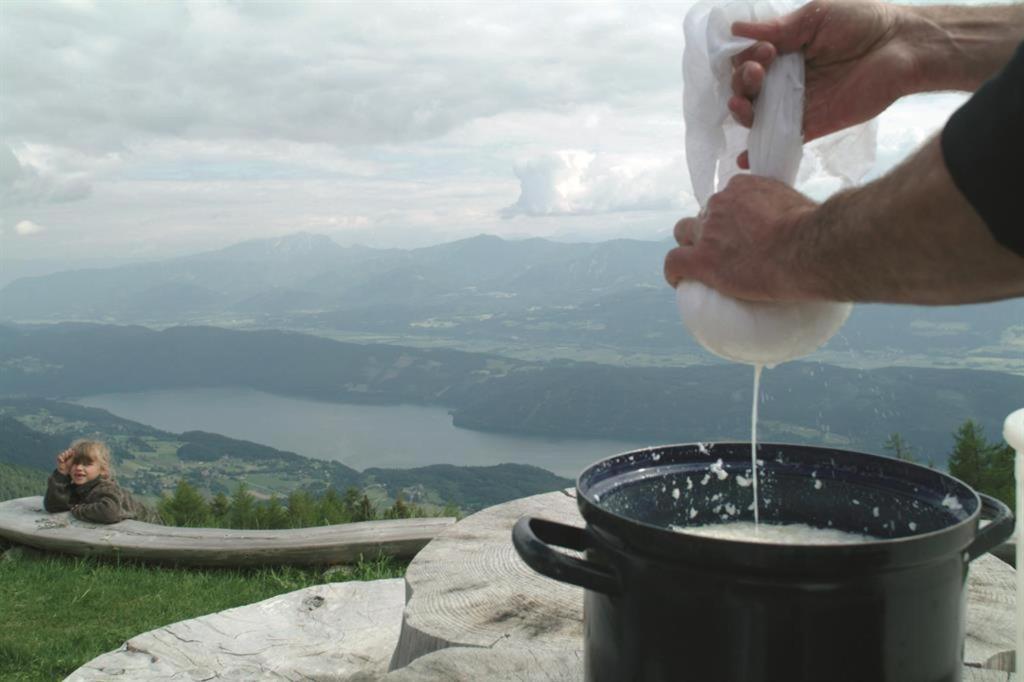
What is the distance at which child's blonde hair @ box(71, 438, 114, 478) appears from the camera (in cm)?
621

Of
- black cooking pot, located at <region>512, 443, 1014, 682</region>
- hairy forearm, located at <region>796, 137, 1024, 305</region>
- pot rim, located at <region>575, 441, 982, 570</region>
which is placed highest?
hairy forearm, located at <region>796, 137, 1024, 305</region>

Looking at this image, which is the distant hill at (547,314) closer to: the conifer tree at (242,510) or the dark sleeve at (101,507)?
the conifer tree at (242,510)

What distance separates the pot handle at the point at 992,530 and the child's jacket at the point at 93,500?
585 centimetres

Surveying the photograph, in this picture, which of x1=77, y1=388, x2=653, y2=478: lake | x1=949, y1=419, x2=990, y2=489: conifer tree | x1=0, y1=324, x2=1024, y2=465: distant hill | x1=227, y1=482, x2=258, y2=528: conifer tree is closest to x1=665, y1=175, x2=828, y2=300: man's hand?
x1=0, y1=324, x2=1024, y2=465: distant hill

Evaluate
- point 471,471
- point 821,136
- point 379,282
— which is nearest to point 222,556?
point 821,136

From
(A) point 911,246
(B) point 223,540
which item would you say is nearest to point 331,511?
(B) point 223,540

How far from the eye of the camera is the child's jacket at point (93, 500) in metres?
5.93

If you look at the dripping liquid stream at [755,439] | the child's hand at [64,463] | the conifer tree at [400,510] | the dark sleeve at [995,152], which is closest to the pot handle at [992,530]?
the dripping liquid stream at [755,439]

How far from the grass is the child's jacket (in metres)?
0.33

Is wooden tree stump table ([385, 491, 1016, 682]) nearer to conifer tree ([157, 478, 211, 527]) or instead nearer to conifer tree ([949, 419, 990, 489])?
conifer tree ([949, 419, 990, 489])

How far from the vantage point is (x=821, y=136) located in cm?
211

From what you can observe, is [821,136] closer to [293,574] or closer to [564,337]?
[293,574]

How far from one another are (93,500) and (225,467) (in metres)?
52.5

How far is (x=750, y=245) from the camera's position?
145 cm
